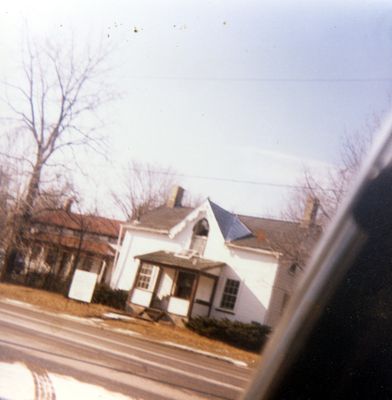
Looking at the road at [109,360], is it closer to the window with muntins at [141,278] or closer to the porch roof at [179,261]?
the window with muntins at [141,278]

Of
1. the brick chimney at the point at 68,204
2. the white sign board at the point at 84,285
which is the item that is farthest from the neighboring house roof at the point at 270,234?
the brick chimney at the point at 68,204

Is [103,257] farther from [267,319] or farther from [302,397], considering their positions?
[302,397]

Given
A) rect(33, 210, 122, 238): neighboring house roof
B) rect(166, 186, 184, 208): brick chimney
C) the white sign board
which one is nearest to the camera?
the white sign board

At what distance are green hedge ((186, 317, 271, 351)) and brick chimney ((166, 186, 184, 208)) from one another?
1.60m

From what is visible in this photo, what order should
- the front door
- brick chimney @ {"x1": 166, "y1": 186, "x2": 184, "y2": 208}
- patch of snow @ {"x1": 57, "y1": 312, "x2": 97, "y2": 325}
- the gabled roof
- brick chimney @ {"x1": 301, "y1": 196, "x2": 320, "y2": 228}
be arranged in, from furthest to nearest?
the front door
brick chimney @ {"x1": 166, "y1": 186, "x2": 184, "y2": 208}
patch of snow @ {"x1": 57, "y1": 312, "x2": 97, "y2": 325}
the gabled roof
brick chimney @ {"x1": 301, "y1": 196, "x2": 320, "y2": 228}

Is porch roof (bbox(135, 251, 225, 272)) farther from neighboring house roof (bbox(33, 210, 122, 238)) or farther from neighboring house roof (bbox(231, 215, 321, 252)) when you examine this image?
neighboring house roof (bbox(231, 215, 321, 252))

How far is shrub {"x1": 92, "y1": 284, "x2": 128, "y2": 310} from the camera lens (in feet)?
13.2

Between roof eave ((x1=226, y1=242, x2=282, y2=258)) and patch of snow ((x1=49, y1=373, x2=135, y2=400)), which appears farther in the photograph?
roof eave ((x1=226, y1=242, x2=282, y2=258))

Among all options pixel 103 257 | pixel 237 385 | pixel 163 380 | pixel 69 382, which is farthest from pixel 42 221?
pixel 237 385

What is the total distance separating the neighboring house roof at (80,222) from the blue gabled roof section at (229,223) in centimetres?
114

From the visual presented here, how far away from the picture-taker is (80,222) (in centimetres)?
398

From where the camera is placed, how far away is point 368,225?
42.0 inches

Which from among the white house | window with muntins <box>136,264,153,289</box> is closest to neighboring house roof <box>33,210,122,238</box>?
the white house

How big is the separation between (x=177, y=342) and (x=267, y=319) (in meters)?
2.16
